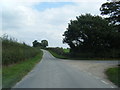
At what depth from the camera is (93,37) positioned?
178ft

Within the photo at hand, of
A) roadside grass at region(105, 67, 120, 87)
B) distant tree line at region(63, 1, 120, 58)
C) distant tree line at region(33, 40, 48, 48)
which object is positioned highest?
distant tree line at region(33, 40, 48, 48)

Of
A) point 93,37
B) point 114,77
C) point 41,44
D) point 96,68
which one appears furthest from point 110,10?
point 41,44

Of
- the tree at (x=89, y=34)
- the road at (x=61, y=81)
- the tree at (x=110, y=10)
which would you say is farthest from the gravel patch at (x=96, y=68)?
the tree at (x=89, y=34)

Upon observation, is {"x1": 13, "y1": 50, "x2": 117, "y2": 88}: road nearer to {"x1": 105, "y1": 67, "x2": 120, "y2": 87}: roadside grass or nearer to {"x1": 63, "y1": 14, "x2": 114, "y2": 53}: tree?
{"x1": 105, "y1": 67, "x2": 120, "y2": 87}: roadside grass

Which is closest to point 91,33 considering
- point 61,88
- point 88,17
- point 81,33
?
point 81,33

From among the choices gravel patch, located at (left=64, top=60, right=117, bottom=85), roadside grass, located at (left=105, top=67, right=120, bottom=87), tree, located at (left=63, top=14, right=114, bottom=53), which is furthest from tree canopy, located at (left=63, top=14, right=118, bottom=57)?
roadside grass, located at (left=105, top=67, right=120, bottom=87)

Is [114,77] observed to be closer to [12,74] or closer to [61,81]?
[61,81]

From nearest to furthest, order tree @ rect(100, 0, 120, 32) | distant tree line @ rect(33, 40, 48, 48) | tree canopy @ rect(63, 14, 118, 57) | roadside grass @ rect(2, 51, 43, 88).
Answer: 1. roadside grass @ rect(2, 51, 43, 88)
2. tree @ rect(100, 0, 120, 32)
3. tree canopy @ rect(63, 14, 118, 57)
4. distant tree line @ rect(33, 40, 48, 48)

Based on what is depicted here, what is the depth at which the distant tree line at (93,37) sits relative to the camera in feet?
181

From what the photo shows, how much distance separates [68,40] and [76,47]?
2.84 m

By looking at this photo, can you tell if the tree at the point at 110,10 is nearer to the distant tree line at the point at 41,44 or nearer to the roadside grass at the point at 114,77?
the roadside grass at the point at 114,77

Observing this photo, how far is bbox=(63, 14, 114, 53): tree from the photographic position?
181 feet

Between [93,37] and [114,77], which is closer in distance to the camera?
[114,77]

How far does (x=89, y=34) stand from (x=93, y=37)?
4.40 ft
